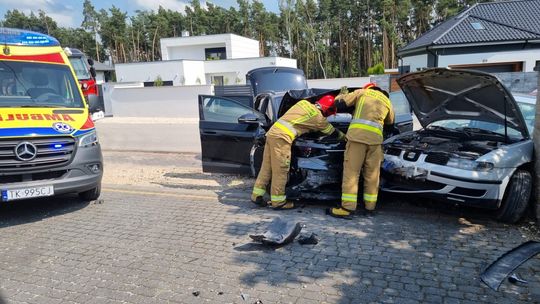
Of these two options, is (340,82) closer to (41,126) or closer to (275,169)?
(275,169)

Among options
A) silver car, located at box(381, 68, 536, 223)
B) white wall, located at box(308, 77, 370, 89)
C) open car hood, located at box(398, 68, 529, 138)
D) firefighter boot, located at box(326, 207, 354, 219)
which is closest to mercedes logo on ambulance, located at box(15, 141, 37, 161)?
firefighter boot, located at box(326, 207, 354, 219)

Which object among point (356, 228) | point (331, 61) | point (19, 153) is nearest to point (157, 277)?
point (356, 228)

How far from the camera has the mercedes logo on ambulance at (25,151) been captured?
5037 millimetres

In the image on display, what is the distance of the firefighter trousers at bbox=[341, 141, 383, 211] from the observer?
511 cm

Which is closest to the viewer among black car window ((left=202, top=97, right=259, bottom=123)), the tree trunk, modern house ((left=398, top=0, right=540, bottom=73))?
the tree trunk

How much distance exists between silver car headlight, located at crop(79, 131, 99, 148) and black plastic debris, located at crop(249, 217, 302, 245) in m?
2.86

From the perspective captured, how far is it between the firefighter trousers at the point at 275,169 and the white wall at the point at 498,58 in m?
20.2

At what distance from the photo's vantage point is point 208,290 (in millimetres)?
3516

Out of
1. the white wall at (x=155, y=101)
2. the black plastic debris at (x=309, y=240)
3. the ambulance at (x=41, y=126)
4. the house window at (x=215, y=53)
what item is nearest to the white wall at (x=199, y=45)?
the house window at (x=215, y=53)

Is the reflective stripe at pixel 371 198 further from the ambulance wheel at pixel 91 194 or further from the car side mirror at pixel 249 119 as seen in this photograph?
the ambulance wheel at pixel 91 194

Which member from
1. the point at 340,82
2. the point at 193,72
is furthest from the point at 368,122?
the point at 193,72

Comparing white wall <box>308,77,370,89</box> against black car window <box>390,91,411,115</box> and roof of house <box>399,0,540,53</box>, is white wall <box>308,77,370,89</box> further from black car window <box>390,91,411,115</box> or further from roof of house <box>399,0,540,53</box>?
black car window <box>390,91,411,115</box>

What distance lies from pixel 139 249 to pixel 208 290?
1.30 meters

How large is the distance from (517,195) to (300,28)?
170 feet
